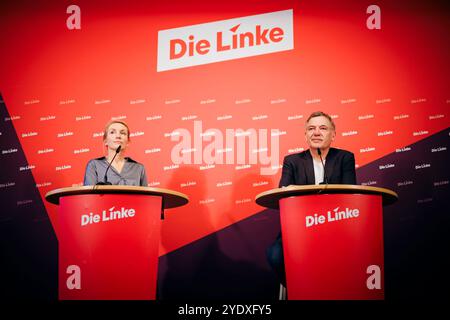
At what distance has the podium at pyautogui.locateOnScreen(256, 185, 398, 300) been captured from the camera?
2.37m

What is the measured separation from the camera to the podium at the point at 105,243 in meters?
2.42

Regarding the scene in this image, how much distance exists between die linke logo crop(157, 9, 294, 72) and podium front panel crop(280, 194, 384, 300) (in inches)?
76.1

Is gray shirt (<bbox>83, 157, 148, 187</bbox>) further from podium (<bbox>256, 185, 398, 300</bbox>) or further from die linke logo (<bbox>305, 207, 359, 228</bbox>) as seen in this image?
die linke logo (<bbox>305, 207, 359, 228</bbox>)

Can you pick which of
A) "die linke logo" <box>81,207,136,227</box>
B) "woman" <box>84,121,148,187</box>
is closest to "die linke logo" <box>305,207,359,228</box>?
"die linke logo" <box>81,207,136,227</box>

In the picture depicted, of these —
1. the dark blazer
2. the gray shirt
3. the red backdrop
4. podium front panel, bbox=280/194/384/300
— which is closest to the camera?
podium front panel, bbox=280/194/384/300

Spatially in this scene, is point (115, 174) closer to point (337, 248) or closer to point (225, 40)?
point (337, 248)

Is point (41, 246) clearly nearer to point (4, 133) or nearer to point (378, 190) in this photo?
point (4, 133)

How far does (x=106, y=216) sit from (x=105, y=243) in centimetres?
13

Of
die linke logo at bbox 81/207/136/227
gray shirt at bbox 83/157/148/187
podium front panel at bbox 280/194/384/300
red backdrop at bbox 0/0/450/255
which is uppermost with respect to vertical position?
red backdrop at bbox 0/0/450/255

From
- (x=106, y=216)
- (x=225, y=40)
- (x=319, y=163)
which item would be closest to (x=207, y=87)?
(x=225, y=40)

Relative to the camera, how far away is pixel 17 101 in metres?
4.02

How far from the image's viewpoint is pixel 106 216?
2443 mm

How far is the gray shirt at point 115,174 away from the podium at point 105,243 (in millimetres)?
520
